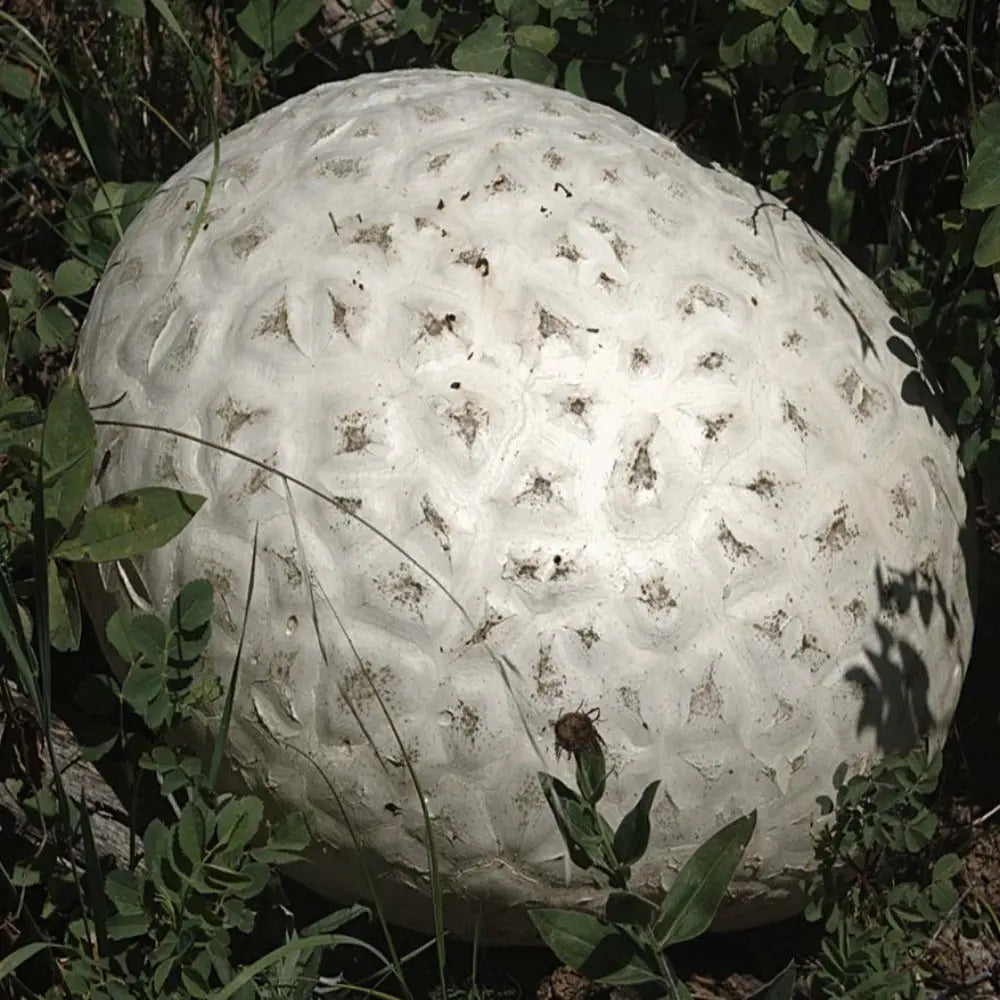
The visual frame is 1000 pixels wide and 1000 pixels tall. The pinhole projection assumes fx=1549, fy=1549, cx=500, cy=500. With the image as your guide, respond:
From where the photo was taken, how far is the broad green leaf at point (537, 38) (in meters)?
2.80

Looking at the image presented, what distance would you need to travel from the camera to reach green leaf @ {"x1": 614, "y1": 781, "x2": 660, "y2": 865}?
69.1 inches

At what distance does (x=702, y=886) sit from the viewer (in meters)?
1.84

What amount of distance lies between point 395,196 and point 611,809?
91cm

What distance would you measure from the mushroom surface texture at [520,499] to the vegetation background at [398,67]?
12cm

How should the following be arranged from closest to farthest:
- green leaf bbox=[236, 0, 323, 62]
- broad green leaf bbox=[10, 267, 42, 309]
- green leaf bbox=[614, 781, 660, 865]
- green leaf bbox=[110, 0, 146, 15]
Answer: green leaf bbox=[614, 781, 660, 865]
broad green leaf bbox=[10, 267, 42, 309]
green leaf bbox=[110, 0, 146, 15]
green leaf bbox=[236, 0, 323, 62]

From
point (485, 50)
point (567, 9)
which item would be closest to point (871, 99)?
point (567, 9)

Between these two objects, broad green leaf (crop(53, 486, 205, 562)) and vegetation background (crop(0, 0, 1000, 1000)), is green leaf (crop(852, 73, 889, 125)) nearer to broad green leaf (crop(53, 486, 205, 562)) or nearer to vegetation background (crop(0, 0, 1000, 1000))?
vegetation background (crop(0, 0, 1000, 1000))

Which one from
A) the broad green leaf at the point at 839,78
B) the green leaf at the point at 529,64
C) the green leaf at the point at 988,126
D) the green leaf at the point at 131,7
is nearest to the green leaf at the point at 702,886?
the green leaf at the point at 988,126

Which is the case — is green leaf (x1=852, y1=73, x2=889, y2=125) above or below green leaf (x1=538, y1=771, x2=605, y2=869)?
above

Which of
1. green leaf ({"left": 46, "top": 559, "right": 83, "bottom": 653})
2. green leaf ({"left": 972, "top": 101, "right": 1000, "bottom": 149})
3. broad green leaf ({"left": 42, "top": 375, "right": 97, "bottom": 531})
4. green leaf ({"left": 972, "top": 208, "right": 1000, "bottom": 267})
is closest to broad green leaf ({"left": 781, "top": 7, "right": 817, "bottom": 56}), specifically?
green leaf ({"left": 972, "top": 101, "right": 1000, "bottom": 149})

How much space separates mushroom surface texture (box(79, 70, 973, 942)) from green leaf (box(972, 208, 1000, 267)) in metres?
0.20

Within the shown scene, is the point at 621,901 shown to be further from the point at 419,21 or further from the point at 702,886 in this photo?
the point at 419,21

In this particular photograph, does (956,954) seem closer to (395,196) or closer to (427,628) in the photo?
(427,628)

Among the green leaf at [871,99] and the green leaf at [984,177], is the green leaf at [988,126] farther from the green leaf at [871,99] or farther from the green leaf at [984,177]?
the green leaf at [871,99]
